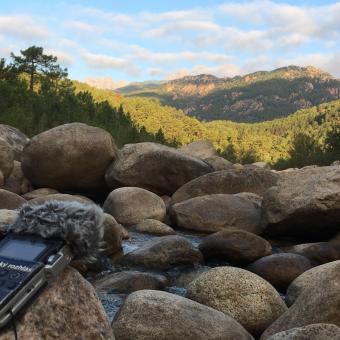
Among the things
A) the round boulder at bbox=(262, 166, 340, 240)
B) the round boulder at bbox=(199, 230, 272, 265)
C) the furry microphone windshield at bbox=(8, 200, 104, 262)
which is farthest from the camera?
the round boulder at bbox=(262, 166, 340, 240)

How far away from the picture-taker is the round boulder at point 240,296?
746cm

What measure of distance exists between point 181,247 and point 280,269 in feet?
6.94

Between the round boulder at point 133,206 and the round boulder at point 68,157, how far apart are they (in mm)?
4227

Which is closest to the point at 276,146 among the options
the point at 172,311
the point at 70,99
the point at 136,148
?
the point at 70,99

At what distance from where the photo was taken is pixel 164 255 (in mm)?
10656

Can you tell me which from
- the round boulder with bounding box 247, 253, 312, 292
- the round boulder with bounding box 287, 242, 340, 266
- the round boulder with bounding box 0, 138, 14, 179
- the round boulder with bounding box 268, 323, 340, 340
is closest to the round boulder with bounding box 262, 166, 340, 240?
the round boulder with bounding box 287, 242, 340, 266

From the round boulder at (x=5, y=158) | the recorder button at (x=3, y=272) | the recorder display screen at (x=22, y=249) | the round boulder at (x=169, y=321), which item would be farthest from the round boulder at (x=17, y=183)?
the recorder button at (x=3, y=272)

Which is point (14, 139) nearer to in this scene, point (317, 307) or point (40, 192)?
point (40, 192)

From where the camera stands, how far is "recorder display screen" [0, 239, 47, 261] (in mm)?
2476

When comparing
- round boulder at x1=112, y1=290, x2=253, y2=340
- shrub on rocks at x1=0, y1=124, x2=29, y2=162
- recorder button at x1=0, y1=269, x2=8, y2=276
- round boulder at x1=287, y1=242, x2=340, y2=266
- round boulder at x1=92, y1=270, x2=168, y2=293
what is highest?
recorder button at x1=0, y1=269, x2=8, y2=276

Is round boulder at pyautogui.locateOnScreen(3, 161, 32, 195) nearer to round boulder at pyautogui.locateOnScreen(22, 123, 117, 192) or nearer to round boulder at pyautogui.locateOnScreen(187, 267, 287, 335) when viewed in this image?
round boulder at pyautogui.locateOnScreen(22, 123, 117, 192)

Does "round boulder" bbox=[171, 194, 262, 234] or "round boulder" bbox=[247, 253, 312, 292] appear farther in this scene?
"round boulder" bbox=[171, 194, 262, 234]

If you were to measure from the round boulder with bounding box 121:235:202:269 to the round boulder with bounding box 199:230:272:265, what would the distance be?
528 mm

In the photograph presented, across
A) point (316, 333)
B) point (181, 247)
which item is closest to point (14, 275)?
point (316, 333)
